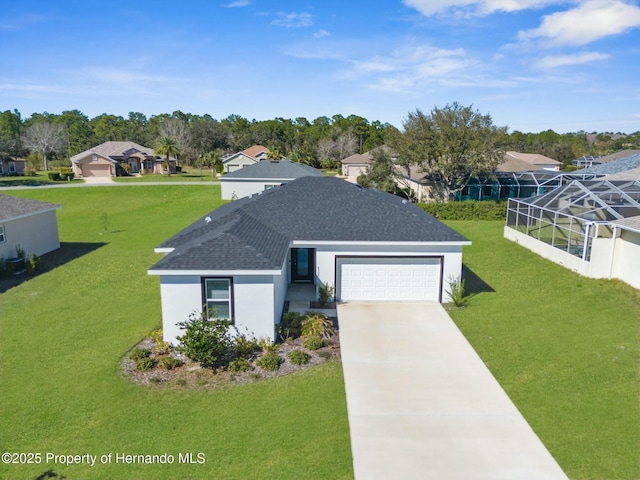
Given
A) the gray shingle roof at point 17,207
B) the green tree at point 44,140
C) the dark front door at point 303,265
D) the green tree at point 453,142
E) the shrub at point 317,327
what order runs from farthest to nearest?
the green tree at point 44,140, the green tree at point 453,142, the gray shingle roof at point 17,207, the dark front door at point 303,265, the shrub at point 317,327

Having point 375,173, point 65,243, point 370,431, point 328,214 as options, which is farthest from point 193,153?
point 370,431

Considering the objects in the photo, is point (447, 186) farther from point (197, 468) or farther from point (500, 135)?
point (197, 468)

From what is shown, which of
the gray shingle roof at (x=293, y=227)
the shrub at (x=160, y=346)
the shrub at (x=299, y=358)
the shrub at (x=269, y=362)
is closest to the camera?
the shrub at (x=269, y=362)

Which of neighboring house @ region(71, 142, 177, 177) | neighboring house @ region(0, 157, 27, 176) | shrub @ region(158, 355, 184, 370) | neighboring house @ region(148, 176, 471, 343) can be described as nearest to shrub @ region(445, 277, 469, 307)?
neighboring house @ region(148, 176, 471, 343)

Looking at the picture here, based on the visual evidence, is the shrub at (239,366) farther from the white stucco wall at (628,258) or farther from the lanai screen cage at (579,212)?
the lanai screen cage at (579,212)

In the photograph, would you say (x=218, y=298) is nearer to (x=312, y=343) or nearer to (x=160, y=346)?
(x=160, y=346)

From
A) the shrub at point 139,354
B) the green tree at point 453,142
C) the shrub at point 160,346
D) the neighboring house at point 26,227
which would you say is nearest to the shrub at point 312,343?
the shrub at point 160,346
